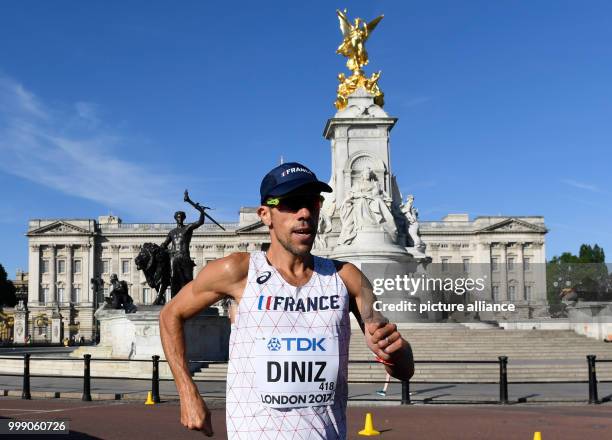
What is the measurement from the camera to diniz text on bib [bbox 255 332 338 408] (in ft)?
10.9

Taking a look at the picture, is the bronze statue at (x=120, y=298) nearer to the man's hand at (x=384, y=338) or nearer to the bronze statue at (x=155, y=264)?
the bronze statue at (x=155, y=264)

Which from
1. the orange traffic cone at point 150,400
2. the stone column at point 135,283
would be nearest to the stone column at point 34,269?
the stone column at point 135,283

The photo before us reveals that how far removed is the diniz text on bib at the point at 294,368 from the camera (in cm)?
333

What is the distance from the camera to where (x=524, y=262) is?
111812mm

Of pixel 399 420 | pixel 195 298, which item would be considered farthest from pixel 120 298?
pixel 195 298

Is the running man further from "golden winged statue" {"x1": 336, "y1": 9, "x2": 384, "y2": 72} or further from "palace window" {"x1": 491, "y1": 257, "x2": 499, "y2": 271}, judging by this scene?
"palace window" {"x1": 491, "y1": 257, "x2": 499, "y2": 271}

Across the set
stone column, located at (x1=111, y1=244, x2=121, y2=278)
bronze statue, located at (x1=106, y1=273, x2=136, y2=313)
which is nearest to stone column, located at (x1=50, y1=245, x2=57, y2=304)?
stone column, located at (x1=111, y1=244, x2=121, y2=278)

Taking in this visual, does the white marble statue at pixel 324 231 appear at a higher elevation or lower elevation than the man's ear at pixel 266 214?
higher

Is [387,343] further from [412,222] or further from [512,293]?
[512,293]

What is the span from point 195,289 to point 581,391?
1651 centimetres

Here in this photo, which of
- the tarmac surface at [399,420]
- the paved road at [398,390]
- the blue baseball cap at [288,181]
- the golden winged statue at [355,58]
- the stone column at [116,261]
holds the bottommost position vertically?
the paved road at [398,390]

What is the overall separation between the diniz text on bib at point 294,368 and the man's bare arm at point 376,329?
219 millimetres

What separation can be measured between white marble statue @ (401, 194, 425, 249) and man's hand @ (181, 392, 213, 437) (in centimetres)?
3887

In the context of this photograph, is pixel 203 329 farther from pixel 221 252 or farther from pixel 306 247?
pixel 221 252
